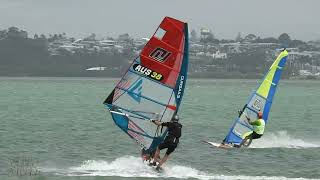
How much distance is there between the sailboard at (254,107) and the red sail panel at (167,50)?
7.31m

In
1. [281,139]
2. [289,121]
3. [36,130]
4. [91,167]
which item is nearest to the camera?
[91,167]

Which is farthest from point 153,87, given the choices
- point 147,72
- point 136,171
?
point 136,171

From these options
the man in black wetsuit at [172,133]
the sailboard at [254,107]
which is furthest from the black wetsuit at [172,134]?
the sailboard at [254,107]

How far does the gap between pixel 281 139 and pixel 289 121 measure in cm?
1719

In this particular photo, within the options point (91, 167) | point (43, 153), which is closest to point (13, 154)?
point (43, 153)

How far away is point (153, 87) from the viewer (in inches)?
858

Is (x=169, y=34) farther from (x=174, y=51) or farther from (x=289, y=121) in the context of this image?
(x=289, y=121)

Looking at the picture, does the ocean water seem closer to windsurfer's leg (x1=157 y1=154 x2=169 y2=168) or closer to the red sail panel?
windsurfer's leg (x1=157 y1=154 x2=169 y2=168)

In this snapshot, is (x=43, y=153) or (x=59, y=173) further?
(x=43, y=153)

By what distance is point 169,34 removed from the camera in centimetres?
2139

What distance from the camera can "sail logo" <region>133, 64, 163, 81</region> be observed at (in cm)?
2169

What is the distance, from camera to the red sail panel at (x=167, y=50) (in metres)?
21.4

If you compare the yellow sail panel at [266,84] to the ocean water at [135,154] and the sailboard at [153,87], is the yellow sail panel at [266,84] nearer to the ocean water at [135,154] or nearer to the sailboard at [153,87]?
the ocean water at [135,154]

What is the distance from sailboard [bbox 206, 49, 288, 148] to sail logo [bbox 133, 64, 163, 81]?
7236 millimetres
